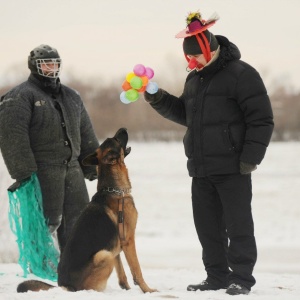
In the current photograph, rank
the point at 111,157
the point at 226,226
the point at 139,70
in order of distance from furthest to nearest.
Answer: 1. the point at 139,70
2. the point at 111,157
3. the point at 226,226

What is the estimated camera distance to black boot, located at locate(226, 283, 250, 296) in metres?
4.75

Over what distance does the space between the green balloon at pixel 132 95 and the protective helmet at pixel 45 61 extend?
0.79m

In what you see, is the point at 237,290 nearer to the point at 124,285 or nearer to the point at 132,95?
the point at 124,285

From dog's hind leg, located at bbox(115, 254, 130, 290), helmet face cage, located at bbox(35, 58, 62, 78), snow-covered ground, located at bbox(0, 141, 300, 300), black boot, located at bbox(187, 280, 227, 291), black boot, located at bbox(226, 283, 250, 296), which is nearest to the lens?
black boot, located at bbox(226, 283, 250, 296)

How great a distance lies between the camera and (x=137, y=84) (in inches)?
206

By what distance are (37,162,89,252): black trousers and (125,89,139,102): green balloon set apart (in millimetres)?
934

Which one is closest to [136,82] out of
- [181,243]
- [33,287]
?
[33,287]

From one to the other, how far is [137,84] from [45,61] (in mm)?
943

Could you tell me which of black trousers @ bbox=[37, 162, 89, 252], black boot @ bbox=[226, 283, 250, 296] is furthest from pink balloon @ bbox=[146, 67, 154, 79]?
black boot @ bbox=[226, 283, 250, 296]

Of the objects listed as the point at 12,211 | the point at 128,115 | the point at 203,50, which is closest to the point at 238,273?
the point at 203,50

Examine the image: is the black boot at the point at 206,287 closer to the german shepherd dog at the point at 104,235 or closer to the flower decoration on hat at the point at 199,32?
the german shepherd dog at the point at 104,235

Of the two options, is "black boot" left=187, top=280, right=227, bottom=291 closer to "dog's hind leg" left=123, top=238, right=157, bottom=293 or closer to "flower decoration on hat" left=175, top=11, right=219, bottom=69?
"dog's hind leg" left=123, top=238, right=157, bottom=293

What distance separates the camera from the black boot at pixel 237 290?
4750mm

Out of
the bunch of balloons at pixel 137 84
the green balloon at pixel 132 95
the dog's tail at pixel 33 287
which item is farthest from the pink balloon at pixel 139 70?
the dog's tail at pixel 33 287
